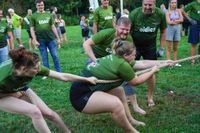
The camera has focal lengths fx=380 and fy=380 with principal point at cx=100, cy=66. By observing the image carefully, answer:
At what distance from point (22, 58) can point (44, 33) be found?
4.83 meters

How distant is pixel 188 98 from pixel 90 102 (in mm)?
2718

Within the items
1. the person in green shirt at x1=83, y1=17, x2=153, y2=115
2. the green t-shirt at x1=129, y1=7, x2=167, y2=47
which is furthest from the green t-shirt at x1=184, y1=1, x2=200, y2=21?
the person in green shirt at x1=83, y1=17, x2=153, y2=115

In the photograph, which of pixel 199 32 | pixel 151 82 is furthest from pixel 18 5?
pixel 151 82

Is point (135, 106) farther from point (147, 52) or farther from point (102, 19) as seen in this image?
point (102, 19)

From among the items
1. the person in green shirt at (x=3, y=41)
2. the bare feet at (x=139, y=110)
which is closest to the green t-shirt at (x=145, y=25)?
the bare feet at (x=139, y=110)

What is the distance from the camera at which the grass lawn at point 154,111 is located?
209 inches

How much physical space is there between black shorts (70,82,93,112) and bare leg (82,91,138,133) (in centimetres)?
5

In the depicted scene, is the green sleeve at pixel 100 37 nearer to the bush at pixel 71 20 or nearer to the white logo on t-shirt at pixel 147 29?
the white logo on t-shirt at pixel 147 29

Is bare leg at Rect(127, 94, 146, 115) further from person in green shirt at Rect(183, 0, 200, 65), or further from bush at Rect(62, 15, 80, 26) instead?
Answer: bush at Rect(62, 15, 80, 26)

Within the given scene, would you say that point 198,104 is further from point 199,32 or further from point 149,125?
point 199,32

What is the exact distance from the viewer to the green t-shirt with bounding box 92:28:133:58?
5.42 m

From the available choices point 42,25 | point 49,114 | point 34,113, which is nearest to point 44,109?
point 49,114

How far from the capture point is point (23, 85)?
4.46 meters

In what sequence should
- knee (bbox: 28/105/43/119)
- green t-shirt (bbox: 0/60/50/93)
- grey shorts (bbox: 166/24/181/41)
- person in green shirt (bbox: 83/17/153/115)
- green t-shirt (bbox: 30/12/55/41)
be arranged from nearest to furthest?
green t-shirt (bbox: 0/60/50/93) → knee (bbox: 28/105/43/119) → person in green shirt (bbox: 83/17/153/115) → green t-shirt (bbox: 30/12/55/41) → grey shorts (bbox: 166/24/181/41)
